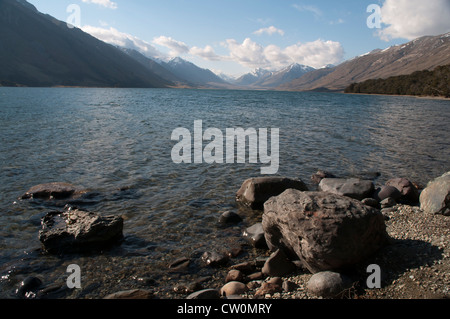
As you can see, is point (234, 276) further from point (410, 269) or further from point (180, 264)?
point (410, 269)

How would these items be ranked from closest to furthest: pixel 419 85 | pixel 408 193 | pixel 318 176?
1. pixel 408 193
2. pixel 318 176
3. pixel 419 85

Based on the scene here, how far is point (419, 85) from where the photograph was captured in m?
148

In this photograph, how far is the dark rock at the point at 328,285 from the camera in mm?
6906

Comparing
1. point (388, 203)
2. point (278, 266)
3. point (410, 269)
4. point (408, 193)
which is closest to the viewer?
point (410, 269)

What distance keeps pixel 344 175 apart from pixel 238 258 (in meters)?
11.4

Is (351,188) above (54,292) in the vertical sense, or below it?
above

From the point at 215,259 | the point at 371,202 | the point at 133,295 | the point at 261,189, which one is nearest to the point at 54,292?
the point at 133,295

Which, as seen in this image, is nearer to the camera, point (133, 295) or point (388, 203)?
point (133, 295)

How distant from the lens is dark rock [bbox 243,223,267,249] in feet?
33.0

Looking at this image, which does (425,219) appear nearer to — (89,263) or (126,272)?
(126,272)

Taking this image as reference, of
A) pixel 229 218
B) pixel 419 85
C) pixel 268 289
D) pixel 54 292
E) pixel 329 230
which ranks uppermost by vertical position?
pixel 419 85

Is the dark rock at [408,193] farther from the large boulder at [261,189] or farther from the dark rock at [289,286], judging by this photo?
the dark rock at [289,286]

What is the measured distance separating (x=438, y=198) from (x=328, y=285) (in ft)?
22.9

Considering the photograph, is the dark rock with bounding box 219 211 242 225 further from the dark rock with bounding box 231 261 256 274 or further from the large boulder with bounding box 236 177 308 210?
the dark rock with bounding box 231 261 256 274
